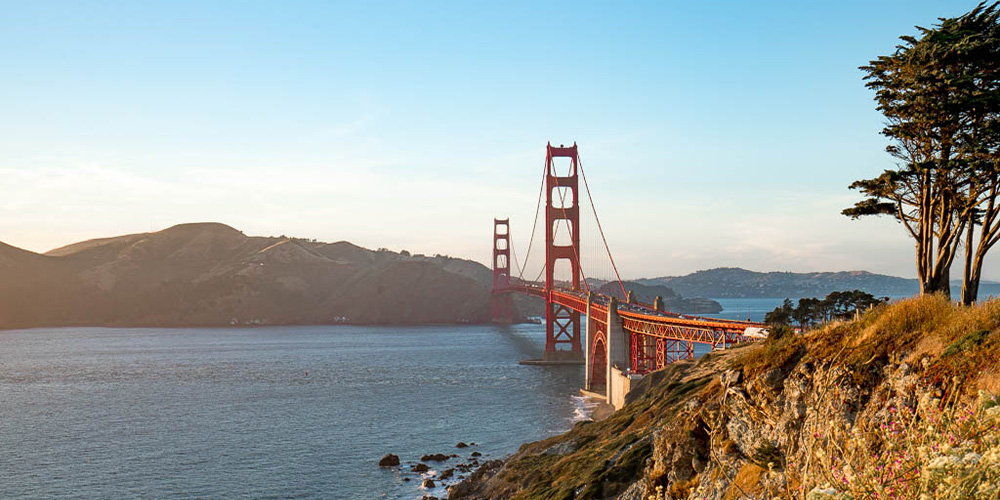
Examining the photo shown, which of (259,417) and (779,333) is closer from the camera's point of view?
(779,333)

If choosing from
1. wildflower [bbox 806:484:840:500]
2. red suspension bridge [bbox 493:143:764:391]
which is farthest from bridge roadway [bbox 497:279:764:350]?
wildflower [bbox 806:484:840:500]

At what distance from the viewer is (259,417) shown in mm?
63875

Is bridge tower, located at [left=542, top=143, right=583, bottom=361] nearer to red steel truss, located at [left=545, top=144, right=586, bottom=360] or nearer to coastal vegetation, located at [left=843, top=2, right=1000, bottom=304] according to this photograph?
red steel truss, located at [left=545, top=144, right=586, bottom=360]

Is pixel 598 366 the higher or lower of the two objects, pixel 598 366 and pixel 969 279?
the lower

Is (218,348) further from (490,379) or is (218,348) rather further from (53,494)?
(53,494)

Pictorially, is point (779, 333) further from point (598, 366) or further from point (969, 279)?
point (598, 366)

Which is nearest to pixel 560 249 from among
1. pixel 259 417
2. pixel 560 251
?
pixel 560 251

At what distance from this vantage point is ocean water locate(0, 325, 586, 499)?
44156 mm

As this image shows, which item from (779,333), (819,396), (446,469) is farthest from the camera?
(446,469)

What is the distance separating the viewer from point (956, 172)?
77.0 feet

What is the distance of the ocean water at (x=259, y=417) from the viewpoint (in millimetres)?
44156

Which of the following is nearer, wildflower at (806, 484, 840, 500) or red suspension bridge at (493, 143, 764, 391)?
wildflower at (806, 484, 840, 500)

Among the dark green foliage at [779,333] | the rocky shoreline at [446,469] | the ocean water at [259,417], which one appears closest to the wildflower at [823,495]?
the dark green foliage at [779,333]

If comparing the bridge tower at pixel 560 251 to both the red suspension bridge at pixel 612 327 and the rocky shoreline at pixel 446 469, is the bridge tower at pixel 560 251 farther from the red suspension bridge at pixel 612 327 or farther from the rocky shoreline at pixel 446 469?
the rocky shoreline at pixel 446 469
